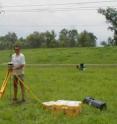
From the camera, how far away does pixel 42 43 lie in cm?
10019

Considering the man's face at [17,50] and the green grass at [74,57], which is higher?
the man's face at [17,50]

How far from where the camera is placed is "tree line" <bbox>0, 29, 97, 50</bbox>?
320 ft

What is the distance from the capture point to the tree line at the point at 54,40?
3839 inches

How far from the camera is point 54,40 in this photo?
98.0 metres

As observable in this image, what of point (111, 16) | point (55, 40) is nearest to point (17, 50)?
point (111, 16)

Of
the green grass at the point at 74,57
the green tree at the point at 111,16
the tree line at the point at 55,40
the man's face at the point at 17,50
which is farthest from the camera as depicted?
the tree line at the point at 55,40

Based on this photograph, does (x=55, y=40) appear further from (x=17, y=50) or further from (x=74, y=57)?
(x=17, y=50)

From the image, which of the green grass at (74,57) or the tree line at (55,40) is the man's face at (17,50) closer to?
the green grass at (74,57)

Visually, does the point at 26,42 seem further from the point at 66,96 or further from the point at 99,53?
the point at 66,96

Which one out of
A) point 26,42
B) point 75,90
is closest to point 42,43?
point 26,42

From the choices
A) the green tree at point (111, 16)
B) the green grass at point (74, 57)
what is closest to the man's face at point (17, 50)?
the green grass at point (74, 57)

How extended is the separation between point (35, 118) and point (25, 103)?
2783 millimetres

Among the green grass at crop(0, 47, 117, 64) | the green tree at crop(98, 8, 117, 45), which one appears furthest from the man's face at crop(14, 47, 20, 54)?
the green tree at crop(98, 8, 117, 45)

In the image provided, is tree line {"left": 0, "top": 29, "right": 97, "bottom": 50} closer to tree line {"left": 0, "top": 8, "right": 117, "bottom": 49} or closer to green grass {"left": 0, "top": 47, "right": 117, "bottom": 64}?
tree line {"left": 0, "top": 8, "right": 117, "bottom": 49}
